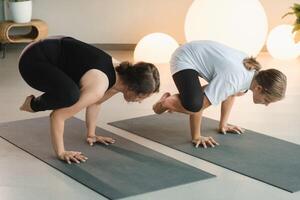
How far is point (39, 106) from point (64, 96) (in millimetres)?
Answer: 324

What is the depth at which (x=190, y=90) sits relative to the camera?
10.3 ft

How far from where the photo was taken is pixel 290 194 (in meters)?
2.51

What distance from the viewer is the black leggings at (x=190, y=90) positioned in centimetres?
309

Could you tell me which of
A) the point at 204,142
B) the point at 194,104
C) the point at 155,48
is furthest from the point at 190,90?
the point at 155,48

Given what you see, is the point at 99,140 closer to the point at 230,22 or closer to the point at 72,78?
Result: the point at 72,78

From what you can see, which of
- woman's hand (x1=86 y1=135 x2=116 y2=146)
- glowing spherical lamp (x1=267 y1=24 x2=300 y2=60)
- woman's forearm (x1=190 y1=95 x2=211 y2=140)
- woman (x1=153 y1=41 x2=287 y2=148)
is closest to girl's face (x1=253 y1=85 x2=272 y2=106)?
woman (x1=153 y1=41 x2=287 y2=148)

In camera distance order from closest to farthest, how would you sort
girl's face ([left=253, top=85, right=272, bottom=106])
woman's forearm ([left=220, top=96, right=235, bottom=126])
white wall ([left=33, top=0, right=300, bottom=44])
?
girl's face ([left=253, top=85, right=272, bottom=106]) → woman's forearm ([left=220, top=96, right=235, bottom=126]) → white wall ([left=33, top=0, right=300, bottom=44])

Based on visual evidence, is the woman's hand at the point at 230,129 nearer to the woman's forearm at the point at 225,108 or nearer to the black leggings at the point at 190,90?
the woman's forearm at the point at 225,108

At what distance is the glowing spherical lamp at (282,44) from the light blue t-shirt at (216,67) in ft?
8.12

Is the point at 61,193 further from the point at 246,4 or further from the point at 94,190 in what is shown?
the point at 246,4

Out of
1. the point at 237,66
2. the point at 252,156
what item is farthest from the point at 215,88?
the point at 252,156

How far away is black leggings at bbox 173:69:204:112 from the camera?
10.1 ft

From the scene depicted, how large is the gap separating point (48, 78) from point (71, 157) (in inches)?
16.7

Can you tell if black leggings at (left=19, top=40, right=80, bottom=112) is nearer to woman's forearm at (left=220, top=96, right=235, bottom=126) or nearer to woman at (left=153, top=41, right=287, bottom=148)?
woman at (left=153, top=41, right=287, bottom=148)
